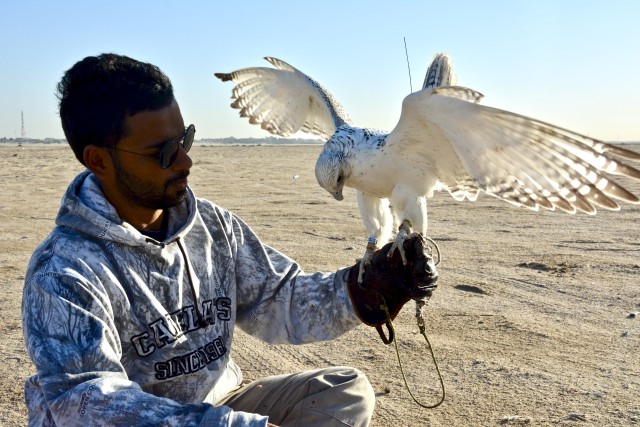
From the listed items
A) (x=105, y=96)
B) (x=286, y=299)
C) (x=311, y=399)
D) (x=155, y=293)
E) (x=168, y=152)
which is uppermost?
(x=105, y=96)

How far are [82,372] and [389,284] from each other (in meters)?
1.26

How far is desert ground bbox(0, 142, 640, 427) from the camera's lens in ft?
12.7

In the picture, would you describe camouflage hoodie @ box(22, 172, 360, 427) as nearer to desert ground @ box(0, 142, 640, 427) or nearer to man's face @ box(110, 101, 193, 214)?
man's face @ box(110, 101, 193, 214)

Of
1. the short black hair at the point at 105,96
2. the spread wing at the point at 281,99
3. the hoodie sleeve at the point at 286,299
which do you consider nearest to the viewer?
the short black hair at the point at 105,96

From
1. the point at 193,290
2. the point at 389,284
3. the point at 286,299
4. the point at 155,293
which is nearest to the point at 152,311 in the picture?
the point at 155,293

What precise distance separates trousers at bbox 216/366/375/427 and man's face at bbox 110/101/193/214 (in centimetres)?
81

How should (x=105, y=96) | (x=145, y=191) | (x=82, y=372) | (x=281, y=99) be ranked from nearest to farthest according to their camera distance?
1. (x=82, y=372)
2. (x=105, y=96)
3. (x=145, y=191)
4. (x=281, y=99)

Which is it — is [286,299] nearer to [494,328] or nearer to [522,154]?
[522,154]

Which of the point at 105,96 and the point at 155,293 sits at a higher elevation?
the point at 105,96

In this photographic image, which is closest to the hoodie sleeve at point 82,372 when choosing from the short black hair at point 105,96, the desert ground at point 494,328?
the short black hair at point 105,96

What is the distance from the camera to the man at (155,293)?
198 cm

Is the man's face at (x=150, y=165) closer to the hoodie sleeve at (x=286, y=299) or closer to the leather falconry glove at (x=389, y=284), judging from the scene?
the hoodie sleeve at (x=286, y=299)

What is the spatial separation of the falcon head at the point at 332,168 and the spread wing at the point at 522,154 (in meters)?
0.49

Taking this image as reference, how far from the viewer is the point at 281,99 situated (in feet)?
17.6
